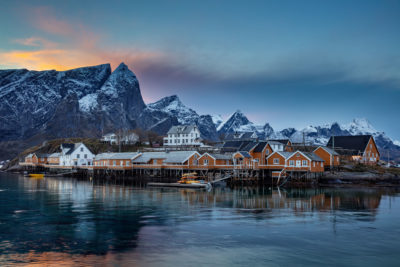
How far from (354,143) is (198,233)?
236 feet

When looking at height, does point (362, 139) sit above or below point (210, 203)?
above

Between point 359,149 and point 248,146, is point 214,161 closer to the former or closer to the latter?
point 248,146

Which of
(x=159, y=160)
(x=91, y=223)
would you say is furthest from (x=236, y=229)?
(x=159, y=160)

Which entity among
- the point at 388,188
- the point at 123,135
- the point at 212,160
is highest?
the point at 123,135

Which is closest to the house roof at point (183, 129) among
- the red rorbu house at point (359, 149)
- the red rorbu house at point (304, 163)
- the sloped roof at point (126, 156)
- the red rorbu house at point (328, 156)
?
the sloped roof at point (126, 156)

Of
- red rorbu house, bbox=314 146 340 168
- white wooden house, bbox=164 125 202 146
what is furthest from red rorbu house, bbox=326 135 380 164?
white wooden house, bbox=164 125 202 146

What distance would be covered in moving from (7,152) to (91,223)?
662ft

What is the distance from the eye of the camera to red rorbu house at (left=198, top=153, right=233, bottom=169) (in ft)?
234

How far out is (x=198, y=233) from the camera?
2436 cm

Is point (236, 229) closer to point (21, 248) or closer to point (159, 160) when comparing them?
point (21, 248)

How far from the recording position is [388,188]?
189ft

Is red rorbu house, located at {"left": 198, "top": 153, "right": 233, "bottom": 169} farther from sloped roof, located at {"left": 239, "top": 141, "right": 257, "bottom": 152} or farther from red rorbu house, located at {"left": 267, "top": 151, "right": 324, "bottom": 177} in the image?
red rorbu house, located at {"left": 267, "top": 151, "right": 324, "bottom": 177}

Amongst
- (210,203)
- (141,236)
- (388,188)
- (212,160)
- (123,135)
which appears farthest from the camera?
(123,135)

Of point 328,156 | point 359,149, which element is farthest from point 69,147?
point 359,149
